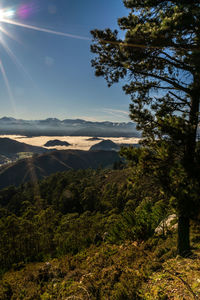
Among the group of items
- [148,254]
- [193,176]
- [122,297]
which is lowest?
[148,254]

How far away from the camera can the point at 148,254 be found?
7.40 m

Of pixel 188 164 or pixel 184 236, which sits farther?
pixel 184 236

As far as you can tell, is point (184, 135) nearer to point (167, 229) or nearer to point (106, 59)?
point (106, 59)

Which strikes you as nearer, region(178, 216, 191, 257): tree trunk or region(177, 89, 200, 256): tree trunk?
region(177, 89, 200, 256): tree trunk

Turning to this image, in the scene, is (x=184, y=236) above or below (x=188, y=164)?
below

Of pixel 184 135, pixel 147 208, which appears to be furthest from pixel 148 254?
pixel 147 208

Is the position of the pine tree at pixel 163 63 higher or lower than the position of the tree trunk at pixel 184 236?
higher

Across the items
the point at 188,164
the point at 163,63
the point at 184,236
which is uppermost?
the point at 163,63

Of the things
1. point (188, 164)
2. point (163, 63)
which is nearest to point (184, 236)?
point (188, 164)

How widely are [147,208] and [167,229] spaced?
524cm

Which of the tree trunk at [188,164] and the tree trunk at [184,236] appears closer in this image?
the tree trunk at [188,164]

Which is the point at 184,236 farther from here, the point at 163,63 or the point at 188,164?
the point at 163,63

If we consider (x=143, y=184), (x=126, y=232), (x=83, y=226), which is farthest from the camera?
(x=83, y=226)

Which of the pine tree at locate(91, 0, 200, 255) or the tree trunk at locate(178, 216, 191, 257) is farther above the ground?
the pine tree at locate(91, 0, 200, 255)
